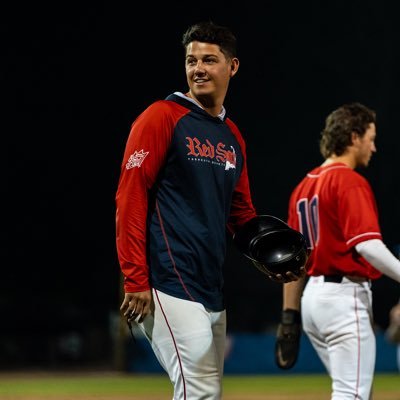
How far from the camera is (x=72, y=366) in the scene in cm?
2230

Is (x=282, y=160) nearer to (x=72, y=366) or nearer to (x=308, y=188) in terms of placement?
(x=72, y=366)

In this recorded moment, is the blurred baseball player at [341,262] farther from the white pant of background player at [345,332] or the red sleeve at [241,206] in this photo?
the red sleeve at [241,206]

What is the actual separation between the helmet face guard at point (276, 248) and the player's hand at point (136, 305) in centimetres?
72

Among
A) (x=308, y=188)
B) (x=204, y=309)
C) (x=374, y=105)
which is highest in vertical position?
(x=374, y=105)

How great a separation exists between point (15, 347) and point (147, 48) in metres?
21.4

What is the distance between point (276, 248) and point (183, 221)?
62cm

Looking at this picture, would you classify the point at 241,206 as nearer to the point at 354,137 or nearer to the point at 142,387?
the point at 354,137

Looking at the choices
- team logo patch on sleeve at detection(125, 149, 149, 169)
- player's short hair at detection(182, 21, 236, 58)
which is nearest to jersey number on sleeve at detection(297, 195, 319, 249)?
player's short hair at detection(182, 21, 236, 58)

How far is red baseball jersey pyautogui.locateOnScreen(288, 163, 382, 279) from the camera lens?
15.6 ft

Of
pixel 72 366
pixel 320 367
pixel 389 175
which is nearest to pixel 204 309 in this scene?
pixel 320 367

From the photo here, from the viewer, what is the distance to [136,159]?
3.71 meters

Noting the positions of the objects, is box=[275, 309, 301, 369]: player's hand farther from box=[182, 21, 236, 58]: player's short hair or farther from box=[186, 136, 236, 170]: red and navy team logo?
box=[182, 21, 236, 58]: player's short hair

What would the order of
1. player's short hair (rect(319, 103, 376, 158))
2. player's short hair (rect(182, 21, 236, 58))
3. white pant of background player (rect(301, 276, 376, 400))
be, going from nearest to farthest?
player's short hair (rect(182, 21, 236, 58)) → white pant of background player (rect(301, 276, 376, 400)) → player's short hair (rect(319, 103, 376, 158))

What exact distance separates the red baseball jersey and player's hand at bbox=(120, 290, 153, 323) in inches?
59.9
